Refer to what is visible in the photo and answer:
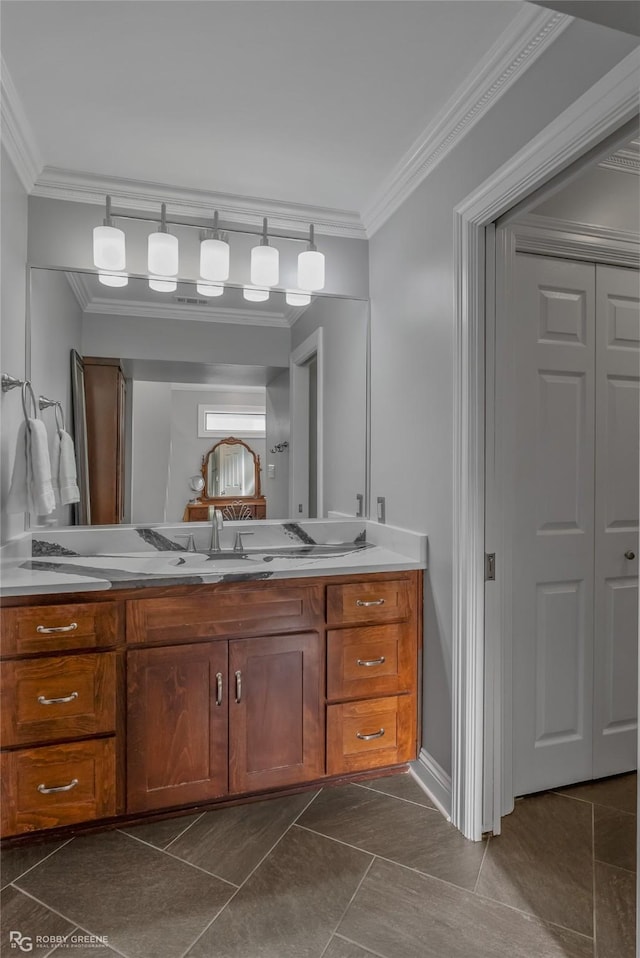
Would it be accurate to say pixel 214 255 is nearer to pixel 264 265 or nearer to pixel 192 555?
pixel 264 265

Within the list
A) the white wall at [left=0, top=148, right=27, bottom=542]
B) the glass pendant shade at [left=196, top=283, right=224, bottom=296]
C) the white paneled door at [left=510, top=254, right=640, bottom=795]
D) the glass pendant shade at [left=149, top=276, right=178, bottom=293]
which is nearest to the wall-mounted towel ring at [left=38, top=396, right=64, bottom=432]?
the white wall at [left=0, top=148, right=27, bottom=542]

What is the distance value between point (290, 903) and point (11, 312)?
2166 mm

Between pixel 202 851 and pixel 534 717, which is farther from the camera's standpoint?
pixel 534 717

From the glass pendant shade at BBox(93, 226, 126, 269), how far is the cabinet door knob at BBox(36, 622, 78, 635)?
1484 mm

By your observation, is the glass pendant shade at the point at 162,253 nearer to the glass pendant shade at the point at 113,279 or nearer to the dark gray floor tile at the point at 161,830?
the glass pendant shade at the point at 113,279

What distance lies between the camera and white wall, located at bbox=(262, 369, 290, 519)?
2.71m

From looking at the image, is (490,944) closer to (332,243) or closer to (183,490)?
(183,490)

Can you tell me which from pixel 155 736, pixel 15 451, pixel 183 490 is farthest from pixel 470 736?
pixel 15 451

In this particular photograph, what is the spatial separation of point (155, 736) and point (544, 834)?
1.34 meters

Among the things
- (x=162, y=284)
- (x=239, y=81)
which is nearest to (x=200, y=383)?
(x=162, y=284)

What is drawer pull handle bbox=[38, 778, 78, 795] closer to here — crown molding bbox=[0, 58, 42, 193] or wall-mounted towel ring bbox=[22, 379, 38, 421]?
wall-mounted towel ring bbox=[22, 379, 38, 421]

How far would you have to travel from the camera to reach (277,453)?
273cm

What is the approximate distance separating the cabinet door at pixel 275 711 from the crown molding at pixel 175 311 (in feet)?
4.74

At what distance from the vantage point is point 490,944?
1464 millimetres
